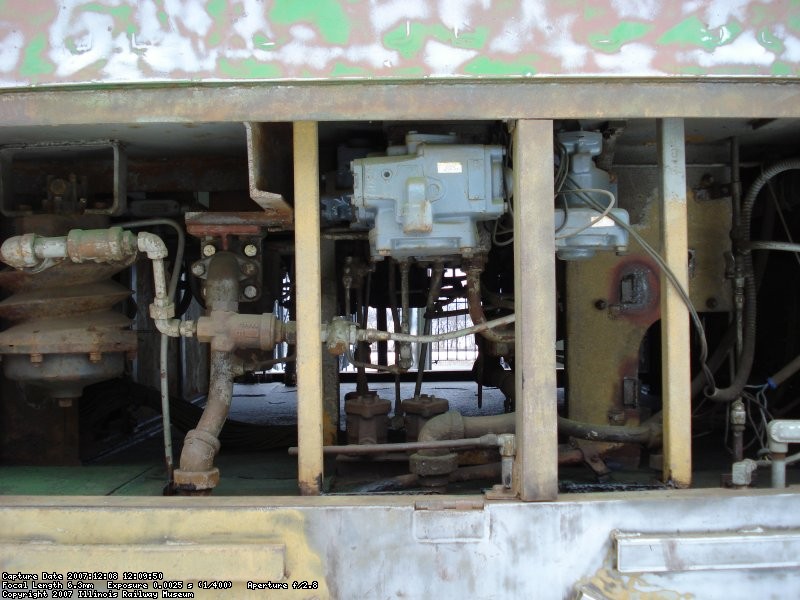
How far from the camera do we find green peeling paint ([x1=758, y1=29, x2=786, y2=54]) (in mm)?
1914

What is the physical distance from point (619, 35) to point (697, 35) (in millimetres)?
224

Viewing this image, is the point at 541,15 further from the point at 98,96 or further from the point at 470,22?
the point at 98,96

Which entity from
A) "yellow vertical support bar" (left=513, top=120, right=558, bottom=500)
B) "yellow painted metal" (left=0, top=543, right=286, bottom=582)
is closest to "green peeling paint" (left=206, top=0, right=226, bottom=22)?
"yellow vertical support bar" (left=513, top=120, right=558, bottom=500)

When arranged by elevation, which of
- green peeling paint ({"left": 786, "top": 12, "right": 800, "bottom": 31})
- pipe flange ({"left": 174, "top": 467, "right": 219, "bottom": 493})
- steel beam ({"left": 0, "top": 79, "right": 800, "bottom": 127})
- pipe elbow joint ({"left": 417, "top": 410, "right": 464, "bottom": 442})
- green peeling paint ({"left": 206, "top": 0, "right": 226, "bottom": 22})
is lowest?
pipe flange ({"left": 174, "top": 467, "right": 219, "bottom": 493})

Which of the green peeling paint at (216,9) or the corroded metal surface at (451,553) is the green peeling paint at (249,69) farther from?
the corroded metal surface at (451,553)

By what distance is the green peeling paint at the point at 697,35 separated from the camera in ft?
6.21

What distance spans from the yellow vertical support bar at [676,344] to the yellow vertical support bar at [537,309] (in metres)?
0.44

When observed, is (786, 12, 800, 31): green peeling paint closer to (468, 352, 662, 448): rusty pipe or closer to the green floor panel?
(468, 352, 662, 448): rusty pipe

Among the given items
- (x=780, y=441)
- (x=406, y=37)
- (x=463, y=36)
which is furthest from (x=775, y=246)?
(x=406, y=37)

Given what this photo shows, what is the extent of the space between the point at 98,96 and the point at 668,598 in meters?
2.18

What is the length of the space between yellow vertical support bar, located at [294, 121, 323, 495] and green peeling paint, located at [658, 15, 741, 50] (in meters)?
1.08

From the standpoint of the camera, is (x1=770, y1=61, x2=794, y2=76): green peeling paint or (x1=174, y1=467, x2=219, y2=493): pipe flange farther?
(x1=174, y1=467, x2=219, y2=493): pipe flange

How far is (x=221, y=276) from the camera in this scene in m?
2.57

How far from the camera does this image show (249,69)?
1892 mm
